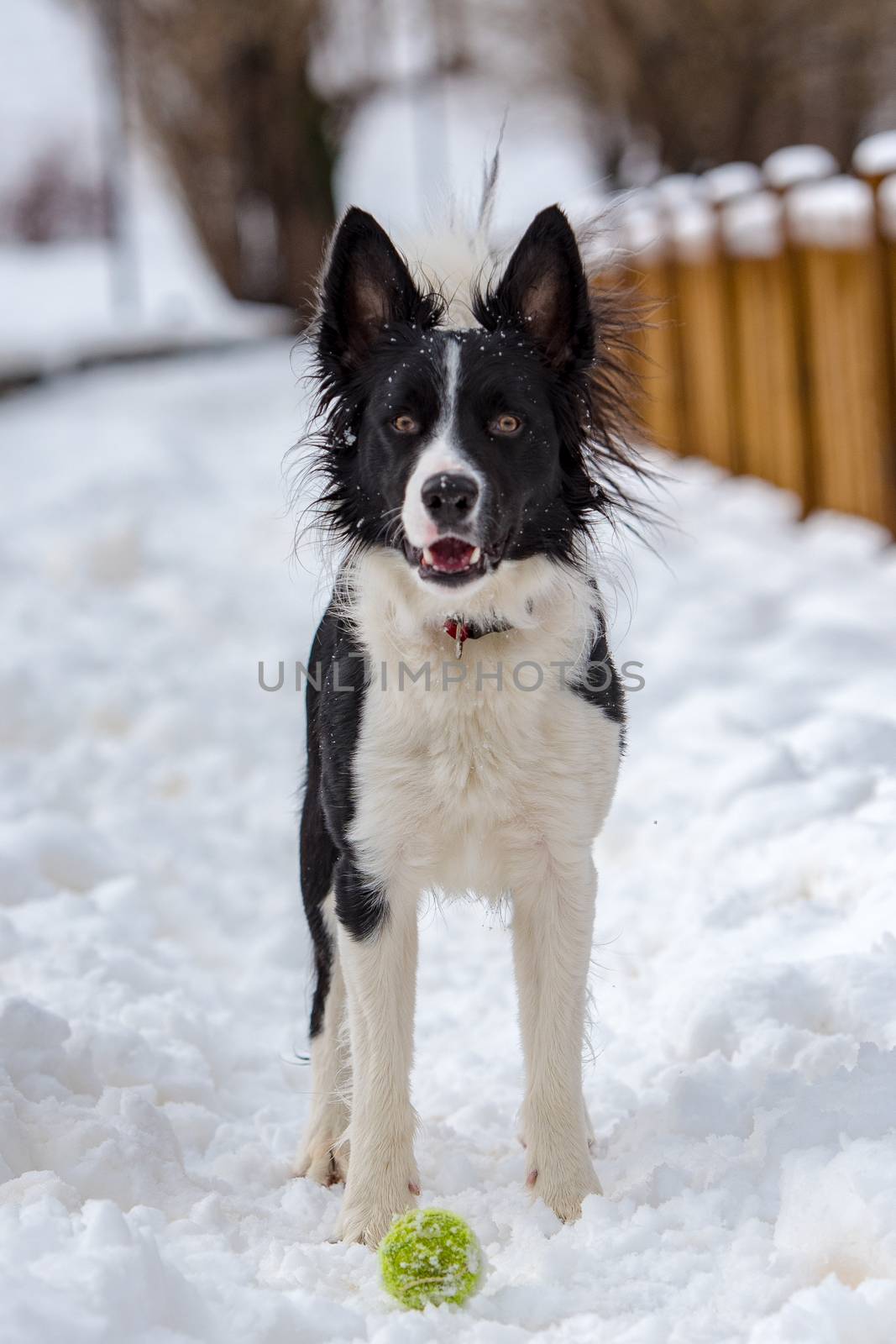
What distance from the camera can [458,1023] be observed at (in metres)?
4.43

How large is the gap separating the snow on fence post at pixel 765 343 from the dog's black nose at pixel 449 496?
643cm

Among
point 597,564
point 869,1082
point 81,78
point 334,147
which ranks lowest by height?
point 869,1082

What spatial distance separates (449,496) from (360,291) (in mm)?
711

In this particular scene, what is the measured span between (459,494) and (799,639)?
13.3ft

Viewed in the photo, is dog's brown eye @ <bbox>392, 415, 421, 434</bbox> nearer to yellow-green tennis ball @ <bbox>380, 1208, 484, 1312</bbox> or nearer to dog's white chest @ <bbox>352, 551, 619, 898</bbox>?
dog's white chest @ <bbox>352, 551, 619, 898</bbox>

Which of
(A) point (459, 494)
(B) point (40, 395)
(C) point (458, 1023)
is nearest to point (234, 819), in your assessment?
(C) point (458, 1023)

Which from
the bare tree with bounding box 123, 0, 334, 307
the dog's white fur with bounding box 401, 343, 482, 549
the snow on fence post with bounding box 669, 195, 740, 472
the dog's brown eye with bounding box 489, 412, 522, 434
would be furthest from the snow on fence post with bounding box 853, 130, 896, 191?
the bare tree with bounding box 123, 0, 334, 307

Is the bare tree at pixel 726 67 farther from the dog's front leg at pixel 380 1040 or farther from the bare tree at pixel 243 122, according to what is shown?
the dog's front leg at pixel 380 1040

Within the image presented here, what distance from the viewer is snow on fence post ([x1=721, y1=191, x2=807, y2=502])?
30.1 ft

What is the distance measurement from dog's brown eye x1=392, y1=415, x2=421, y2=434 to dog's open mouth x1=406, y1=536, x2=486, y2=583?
0.27m

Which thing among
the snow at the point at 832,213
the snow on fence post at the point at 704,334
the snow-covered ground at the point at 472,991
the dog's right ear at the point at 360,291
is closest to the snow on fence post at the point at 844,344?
the snow at the point at 832,213

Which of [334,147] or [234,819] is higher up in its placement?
[334,147]

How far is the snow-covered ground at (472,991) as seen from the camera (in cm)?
266

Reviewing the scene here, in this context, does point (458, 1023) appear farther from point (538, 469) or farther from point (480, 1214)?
point (538, 469)
